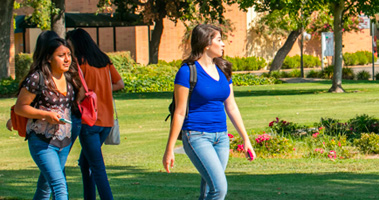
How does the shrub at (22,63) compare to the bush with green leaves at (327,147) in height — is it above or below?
above

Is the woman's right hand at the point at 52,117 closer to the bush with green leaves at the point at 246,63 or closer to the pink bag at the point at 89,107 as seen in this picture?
the pink bag at the point at 89,107

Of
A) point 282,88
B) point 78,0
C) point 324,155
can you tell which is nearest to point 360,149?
point 324,155

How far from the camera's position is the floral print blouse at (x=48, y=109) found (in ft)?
A: 17.0

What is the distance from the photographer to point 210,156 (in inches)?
192

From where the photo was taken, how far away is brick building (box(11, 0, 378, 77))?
44062 mm

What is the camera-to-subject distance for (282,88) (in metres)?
29.4

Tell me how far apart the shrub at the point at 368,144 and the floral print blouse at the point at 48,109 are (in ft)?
23.5

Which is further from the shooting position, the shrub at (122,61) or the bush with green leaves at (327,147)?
the shrub at (122,61)

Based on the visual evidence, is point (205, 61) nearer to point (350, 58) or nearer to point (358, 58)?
point (350, 58)

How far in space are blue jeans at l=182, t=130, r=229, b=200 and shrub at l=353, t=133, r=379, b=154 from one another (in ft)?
22.2

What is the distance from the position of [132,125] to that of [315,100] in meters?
8.06

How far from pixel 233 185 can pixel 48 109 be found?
10.6 ft

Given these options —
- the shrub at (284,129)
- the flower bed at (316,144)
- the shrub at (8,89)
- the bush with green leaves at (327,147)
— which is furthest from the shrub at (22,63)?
the bush with green leaves at (327,147)

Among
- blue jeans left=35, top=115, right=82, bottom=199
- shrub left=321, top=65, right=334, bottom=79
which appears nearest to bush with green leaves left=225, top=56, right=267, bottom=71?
shrub left=321, top=65, right=334, bottom=79
